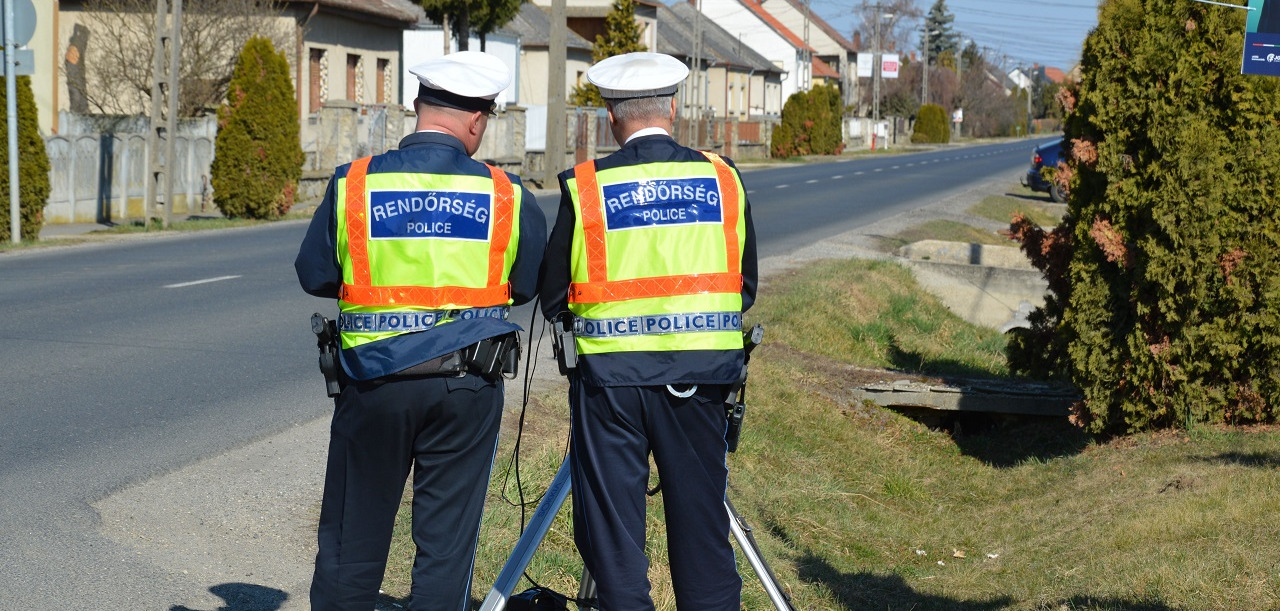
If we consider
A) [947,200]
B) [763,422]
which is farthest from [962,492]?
[947,200]

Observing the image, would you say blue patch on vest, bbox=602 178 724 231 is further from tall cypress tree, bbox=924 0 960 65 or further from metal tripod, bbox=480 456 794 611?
tall cypress tree, bbox=924 0 960 65

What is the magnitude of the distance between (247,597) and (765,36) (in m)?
94.8

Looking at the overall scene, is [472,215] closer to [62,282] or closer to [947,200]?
[62,282]

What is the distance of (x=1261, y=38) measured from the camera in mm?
7109

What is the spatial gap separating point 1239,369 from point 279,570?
536 centimetres

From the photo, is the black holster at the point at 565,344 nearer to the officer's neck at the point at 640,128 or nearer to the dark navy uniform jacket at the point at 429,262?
the dark navy uniform jacket at the point at 429,262

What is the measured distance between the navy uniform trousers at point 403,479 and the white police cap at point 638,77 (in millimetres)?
873

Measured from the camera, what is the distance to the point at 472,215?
3523 millimetres

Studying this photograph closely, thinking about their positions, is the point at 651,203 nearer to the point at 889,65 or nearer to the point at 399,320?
the point at 399,320

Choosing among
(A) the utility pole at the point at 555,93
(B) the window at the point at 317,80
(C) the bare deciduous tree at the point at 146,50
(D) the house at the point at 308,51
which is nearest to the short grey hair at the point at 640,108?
(D) the house at the point at 308,51

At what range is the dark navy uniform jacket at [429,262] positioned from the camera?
11.3 ft

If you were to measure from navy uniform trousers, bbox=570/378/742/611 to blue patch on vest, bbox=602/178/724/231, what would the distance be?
1.49 ft

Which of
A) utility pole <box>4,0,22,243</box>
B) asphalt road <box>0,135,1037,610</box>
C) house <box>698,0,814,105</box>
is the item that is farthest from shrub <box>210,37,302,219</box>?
house <box>698,0,814,105</box>

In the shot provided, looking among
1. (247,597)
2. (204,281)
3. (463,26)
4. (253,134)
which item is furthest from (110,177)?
(247,597)
